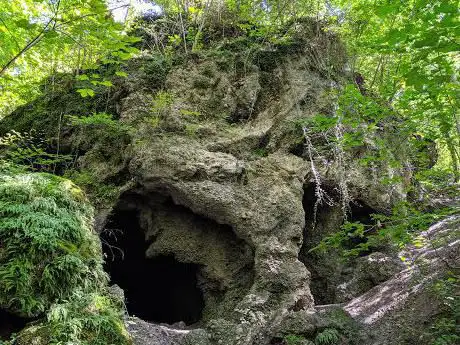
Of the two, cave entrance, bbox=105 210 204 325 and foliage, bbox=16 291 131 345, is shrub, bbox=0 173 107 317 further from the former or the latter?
cave entrance, bbox=105 210 204 325

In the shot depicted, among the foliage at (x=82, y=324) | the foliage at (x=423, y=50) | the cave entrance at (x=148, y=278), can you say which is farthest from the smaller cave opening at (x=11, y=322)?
the cave entrance at (x=148, y=278)

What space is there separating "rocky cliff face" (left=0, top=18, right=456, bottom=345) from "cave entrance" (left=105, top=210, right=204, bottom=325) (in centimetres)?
4

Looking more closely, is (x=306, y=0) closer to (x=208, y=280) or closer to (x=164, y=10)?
(x=164, y=10)

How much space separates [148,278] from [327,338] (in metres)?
6.41

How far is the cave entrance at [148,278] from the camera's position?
9.78m

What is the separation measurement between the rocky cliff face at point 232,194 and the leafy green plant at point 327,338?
0.16 m

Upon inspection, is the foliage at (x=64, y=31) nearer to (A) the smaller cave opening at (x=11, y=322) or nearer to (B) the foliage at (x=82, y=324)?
(B) the foliage at (x=82, y=324)

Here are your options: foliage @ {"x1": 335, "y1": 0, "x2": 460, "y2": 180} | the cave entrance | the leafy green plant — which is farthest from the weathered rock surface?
the cave entrance

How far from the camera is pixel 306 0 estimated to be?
10.7 m

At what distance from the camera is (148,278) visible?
10.9 meters

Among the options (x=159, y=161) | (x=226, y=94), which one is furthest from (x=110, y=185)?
(x=226, y=94)

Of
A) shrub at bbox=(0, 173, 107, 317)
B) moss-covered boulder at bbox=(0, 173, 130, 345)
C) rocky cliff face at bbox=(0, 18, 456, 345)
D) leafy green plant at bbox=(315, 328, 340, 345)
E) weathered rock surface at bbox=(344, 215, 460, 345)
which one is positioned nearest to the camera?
moss-covered boulder at bbox=(0, 173, 130, 345)

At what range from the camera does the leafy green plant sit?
5914 millimetres

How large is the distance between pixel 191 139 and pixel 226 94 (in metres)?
1.90
